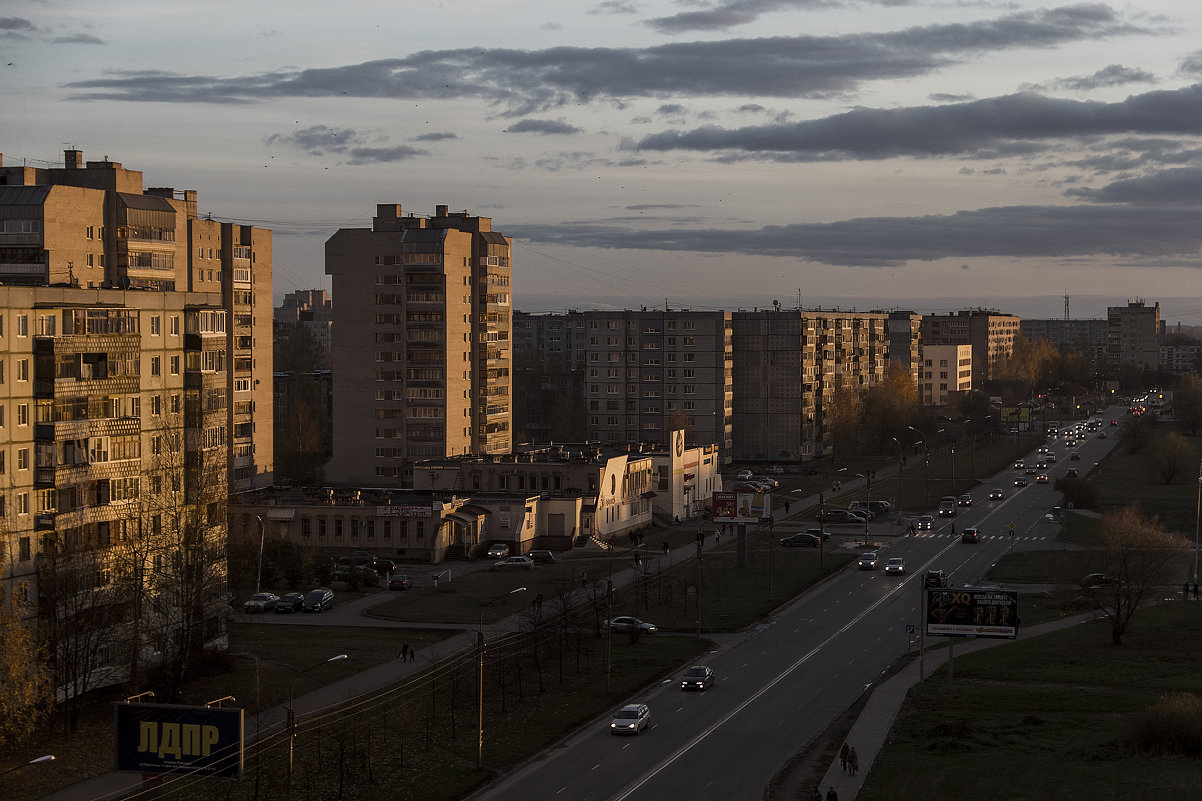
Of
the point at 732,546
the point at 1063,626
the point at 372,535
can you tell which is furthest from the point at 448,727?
the point at 732,546

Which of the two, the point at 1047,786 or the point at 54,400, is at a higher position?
the point at 54,400

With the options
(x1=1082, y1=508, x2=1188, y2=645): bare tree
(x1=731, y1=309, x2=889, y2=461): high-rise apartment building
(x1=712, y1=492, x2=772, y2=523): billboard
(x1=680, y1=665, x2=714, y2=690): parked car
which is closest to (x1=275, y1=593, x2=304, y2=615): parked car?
(x1=680, y1=665, x2=714, y2=690): parked car

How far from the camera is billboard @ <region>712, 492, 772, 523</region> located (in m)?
93.1

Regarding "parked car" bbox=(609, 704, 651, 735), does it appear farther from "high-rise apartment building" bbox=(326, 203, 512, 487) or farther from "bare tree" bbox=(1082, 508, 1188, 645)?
"high-rise apartment building" bbox=(326, 203, 512, 487)

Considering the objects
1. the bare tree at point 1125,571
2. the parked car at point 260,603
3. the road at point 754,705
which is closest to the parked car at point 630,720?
the road at point 754,705

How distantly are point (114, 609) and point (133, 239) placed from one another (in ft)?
167

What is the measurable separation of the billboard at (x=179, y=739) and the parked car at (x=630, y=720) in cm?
2034

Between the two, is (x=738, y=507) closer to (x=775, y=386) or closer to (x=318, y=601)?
(x=318, y=601)

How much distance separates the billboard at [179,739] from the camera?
3503cm

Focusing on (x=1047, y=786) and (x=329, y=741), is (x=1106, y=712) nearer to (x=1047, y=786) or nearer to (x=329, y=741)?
(x=1047, y=786)

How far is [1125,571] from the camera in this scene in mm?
70812

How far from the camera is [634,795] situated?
147 feet

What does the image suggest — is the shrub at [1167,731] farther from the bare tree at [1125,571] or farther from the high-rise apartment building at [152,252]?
the high-rise apartment building at [152,252]

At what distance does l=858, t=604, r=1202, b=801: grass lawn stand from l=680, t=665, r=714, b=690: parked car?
29.0 feet
